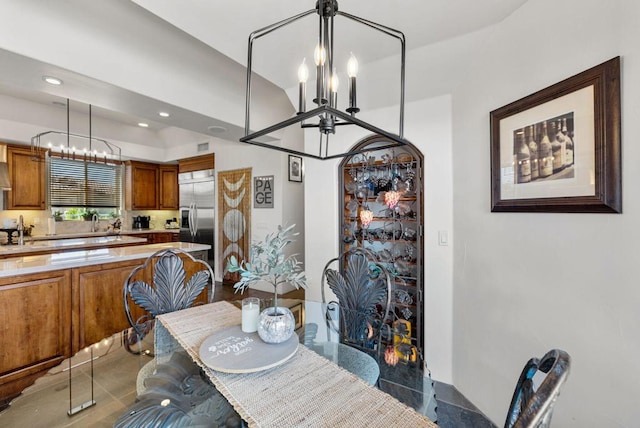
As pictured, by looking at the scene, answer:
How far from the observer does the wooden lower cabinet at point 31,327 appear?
2.04 m

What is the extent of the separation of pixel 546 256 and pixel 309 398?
140 cm

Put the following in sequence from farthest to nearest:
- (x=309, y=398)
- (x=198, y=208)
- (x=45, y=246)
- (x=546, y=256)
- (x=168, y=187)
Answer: (x=168, y=187) → (x=198, y=208) → (x=45, y=246) → (x=546, y=256) → (x=309, y=398)

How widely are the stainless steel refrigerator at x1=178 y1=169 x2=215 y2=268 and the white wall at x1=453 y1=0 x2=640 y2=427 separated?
15.1 feet

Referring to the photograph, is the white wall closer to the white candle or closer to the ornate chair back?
the white candle

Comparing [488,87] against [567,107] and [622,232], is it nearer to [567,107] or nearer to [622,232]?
[567,107]

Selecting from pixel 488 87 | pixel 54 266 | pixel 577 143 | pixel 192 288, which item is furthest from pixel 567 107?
pixel 54 266

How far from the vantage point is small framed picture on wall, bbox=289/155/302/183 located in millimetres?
4840

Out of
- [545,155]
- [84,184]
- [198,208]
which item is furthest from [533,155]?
[84,184]

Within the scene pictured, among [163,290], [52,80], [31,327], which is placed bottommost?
[31,327]

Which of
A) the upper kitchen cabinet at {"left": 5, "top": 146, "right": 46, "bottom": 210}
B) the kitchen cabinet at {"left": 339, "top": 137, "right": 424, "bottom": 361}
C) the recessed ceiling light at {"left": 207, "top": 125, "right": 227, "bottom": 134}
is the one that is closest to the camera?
the kitchen cabinet at {"left": 339, "top": 137, "right": 424, "bottom": 361}

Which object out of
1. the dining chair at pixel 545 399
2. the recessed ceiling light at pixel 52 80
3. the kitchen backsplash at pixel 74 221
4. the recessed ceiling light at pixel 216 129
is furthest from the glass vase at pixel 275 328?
the kitchen backsplash at pixel 74 221

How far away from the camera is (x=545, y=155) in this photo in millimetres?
1456

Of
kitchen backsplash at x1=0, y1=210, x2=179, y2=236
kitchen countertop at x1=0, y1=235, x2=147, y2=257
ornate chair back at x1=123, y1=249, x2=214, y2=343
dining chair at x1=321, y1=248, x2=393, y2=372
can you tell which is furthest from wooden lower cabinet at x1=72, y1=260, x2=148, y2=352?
kitchen backsplash at x1=0, y1=210, x2=179, y2=236

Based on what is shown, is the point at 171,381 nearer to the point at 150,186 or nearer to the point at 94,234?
the point at 94,234
